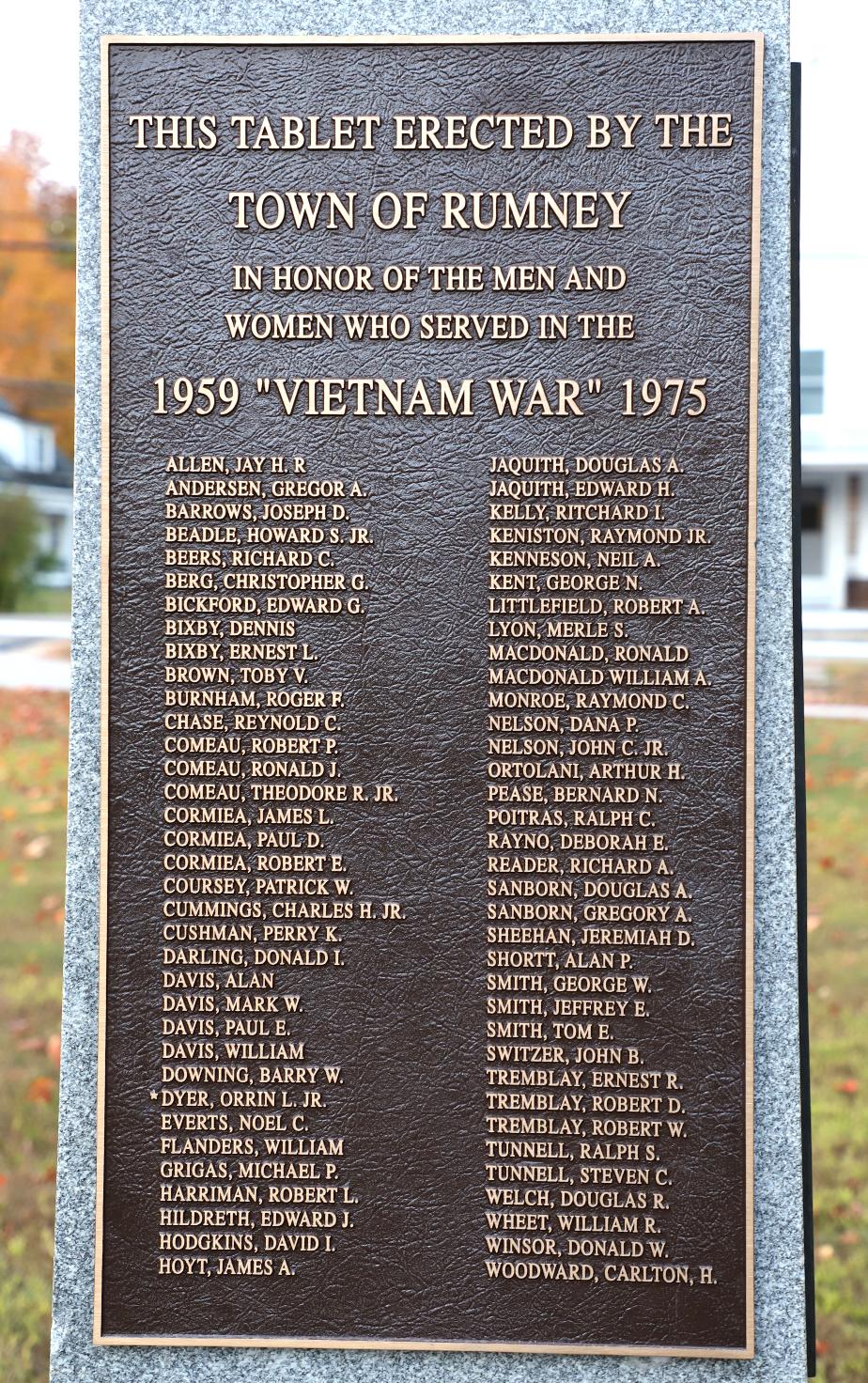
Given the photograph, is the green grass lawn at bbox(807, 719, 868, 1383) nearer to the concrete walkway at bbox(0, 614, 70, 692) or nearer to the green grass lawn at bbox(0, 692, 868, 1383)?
the green grass lawn at bbox(0, 692, 868, 1383)

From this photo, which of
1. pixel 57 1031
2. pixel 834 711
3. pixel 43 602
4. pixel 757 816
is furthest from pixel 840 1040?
pixel 43 602

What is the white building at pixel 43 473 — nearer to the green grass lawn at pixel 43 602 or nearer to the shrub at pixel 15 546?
the green grass lawn at pixel 43 602

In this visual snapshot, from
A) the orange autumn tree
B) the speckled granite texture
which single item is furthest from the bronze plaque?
the orange autumn tree

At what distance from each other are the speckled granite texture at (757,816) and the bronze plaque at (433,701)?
11cm

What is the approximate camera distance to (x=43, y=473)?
82.2ft

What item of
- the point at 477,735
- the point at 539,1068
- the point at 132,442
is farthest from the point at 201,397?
the point at 539,1068

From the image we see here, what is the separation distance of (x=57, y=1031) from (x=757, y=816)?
4163 mm

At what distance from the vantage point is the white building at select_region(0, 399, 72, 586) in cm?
2277

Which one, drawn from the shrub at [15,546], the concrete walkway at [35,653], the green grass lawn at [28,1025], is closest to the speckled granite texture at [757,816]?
the green grass lawn at [28,1025]

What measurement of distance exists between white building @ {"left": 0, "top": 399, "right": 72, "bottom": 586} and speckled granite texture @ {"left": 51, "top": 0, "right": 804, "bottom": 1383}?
19166 millimetres

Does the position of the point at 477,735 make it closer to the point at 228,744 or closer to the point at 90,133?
the point at 228,744

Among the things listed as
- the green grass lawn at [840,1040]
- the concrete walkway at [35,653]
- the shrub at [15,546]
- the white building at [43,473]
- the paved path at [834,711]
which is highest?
the white building at [43,473]

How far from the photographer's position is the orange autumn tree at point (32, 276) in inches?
577

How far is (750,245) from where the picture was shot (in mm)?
3293
